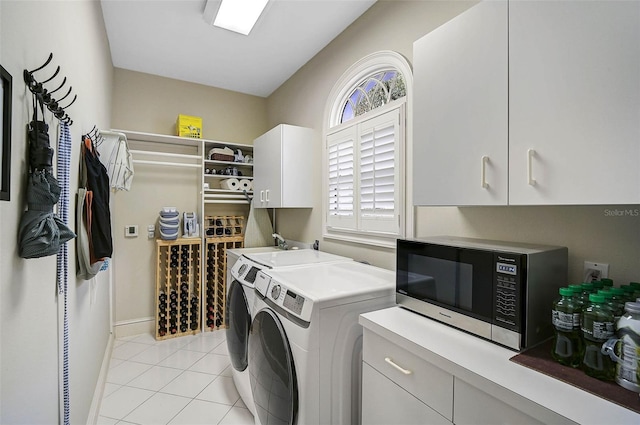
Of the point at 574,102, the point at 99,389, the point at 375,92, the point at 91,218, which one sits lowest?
the point at 99,389

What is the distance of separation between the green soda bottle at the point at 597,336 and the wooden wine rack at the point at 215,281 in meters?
3.16

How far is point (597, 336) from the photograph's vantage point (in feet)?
2.85

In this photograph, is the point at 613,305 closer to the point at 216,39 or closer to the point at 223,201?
the point at 216,39

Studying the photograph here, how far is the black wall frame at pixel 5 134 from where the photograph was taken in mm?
691

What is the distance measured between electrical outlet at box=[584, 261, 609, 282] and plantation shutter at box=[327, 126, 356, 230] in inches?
56.4

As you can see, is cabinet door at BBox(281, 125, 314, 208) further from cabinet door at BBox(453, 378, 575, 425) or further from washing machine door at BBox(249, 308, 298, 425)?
cabinet door at BBox(453, 378, 575, 425)

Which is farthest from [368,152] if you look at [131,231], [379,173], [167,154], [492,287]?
[131,231]

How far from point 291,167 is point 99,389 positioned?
89.6 inches

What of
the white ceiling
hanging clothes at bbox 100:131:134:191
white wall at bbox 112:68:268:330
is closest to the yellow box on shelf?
white wall at bbox 112:68:268:330

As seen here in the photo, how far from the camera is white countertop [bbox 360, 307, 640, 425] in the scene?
0.73m

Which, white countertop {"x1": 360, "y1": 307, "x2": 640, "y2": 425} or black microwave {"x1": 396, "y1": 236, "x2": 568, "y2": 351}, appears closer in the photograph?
white countertop {"x1": 360, "y1": 307, "x2": 640, "y2": 425}

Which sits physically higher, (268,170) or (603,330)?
(268,170)

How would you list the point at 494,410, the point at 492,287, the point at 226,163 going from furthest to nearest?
the point at 226,163 < the point at 492,287 < the point at 494,410

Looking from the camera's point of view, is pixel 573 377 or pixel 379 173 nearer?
pixel 573 377
